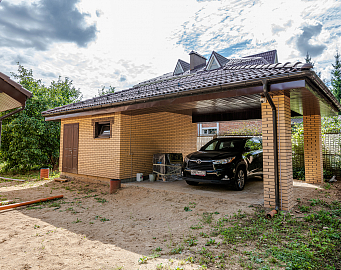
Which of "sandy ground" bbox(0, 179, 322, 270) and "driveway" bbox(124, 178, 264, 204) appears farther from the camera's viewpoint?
"driveway" bbox(124, 178, 264, 204)

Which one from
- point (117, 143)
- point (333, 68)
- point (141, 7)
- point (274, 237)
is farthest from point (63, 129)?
point (333, 68)

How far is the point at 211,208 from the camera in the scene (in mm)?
5227

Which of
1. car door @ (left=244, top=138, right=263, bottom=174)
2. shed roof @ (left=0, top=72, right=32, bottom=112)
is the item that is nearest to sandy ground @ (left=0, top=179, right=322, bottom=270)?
car door @ (left=244, top=138, right=263, bottom=174)

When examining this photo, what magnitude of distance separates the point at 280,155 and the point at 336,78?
33.0 m

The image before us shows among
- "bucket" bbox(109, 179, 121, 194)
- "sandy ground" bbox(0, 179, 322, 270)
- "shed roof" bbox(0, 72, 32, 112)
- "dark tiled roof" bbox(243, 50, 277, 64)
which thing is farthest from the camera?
"dark tiled roof" bbox(243, 50, 277, 64)

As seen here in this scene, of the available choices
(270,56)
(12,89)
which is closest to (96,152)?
(12,89)

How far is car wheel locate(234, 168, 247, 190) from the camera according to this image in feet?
21.5

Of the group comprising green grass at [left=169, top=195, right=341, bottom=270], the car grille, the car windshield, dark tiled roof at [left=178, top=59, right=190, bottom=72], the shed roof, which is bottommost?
green grass at [left=169, top=195, right=341, bottom=270]

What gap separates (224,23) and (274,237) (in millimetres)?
8482

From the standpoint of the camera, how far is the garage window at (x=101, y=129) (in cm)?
909

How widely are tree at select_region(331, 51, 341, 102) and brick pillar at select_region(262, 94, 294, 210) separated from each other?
1152 inches

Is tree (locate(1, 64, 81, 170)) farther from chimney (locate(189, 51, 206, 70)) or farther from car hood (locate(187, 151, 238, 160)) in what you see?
chimney (locate(189, 51, 206, 70))

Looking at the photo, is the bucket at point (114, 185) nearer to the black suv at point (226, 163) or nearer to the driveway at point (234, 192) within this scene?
the driveway at point (234, 192)

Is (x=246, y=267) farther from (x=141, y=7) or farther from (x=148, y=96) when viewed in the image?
(x=141, y=7)
